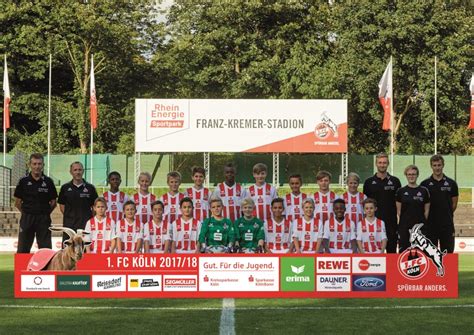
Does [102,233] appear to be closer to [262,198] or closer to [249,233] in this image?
[249,233]

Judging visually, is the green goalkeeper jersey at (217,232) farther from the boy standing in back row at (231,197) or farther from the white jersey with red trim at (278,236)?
the boy standing in back row at (231,197)

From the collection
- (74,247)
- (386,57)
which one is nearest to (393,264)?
(74,247)

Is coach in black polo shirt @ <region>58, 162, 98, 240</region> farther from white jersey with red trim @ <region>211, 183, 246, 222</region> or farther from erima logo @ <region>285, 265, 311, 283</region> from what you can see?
erima logo @ <region>285, 265, 311, 283</region>

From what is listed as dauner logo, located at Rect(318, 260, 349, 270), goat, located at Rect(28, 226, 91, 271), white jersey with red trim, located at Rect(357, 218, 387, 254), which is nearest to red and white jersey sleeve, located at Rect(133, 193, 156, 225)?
goat, located at Rect(28, 226, 91, 271)

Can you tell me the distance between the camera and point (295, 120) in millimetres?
36156

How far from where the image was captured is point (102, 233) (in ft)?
43.9

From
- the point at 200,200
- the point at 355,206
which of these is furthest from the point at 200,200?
the point at 355,206

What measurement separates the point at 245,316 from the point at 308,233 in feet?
9.81

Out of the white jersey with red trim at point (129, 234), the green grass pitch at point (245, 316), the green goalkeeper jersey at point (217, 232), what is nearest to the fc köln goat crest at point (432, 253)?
the green grass pitch at point (245, 316)

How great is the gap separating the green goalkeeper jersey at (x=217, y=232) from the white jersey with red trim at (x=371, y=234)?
5.71 ft

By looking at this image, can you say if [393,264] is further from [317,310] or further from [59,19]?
[59,19]

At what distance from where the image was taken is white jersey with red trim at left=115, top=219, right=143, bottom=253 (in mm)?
13375

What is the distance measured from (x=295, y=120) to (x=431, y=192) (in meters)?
22.2

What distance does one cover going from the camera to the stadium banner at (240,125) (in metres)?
35.7
